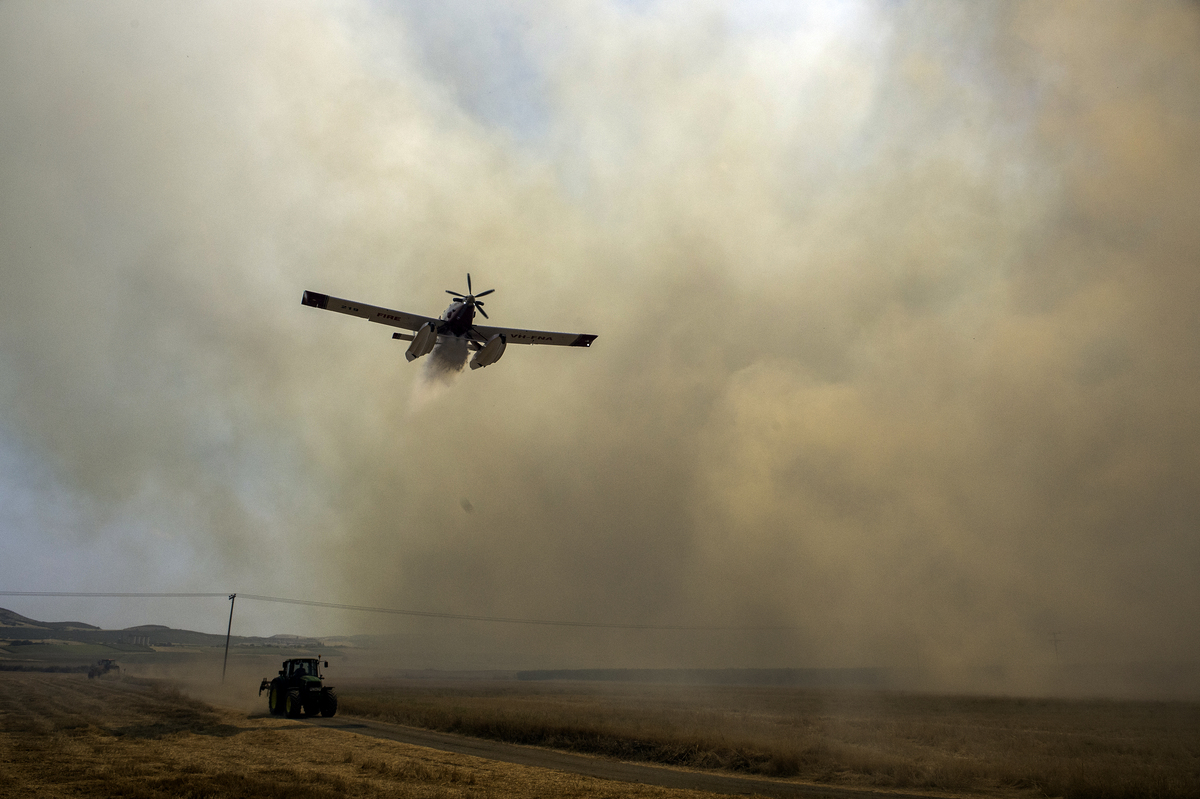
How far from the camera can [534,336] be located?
4397cm

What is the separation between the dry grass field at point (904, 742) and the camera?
24766 millimetres

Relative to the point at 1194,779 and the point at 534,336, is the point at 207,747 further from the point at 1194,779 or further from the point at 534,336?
the point at 1194,779

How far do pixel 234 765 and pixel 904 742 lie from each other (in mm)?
32076

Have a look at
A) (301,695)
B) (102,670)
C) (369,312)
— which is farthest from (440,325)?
(102,670)

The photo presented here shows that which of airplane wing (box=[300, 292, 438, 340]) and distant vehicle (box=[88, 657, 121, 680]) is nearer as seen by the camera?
airplane wing (box=[300, 292, 438, 340])

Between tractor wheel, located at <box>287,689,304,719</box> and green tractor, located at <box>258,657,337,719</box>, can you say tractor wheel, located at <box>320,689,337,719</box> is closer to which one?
green tractor, located at <box>258,657,337,719</box>

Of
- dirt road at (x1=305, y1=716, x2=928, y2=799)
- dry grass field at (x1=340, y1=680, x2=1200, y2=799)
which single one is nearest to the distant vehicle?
dry grass field at (x1=340, y1=680, x2=1200, y2=799)

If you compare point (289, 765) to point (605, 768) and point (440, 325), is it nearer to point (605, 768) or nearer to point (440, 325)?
point (605, 768)

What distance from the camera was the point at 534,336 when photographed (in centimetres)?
4397

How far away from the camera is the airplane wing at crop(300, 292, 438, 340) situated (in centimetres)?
3953

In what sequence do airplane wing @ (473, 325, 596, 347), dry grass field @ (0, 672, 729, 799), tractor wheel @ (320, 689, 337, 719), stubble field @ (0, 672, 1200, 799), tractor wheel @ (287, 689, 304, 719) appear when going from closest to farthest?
dry grass field @ (0, 672, 729, 799)
stubble field @ (0, 672, 1200, 799)
tractor wheel @ (287, 689, 304, 719)
tractor wheel @ (320, 689, 337, 719)
airplane wing @ (473, 325, 596, 347)

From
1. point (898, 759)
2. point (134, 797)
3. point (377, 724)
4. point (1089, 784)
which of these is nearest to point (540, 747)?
point (377, 724)

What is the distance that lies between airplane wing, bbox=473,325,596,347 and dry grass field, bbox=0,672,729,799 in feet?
74.4

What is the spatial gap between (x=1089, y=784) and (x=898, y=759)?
22.7ft
